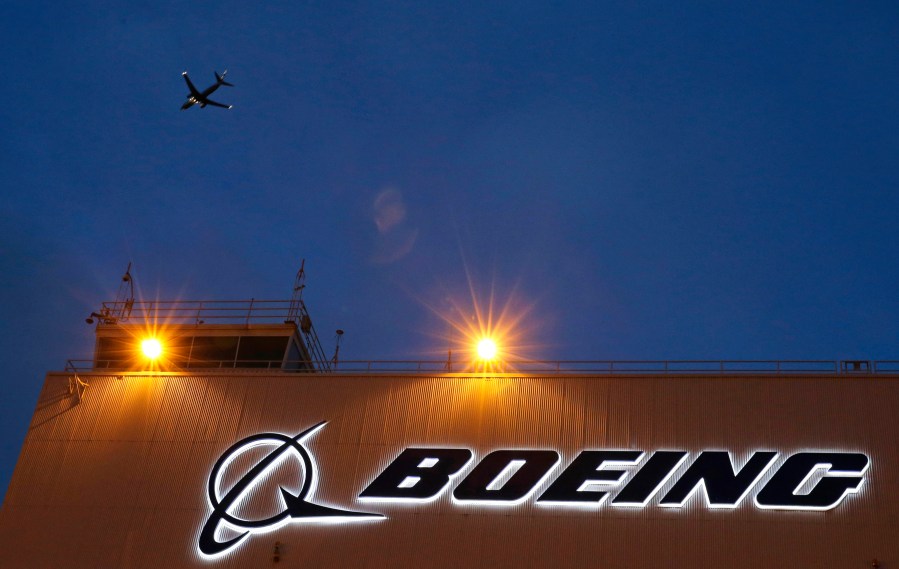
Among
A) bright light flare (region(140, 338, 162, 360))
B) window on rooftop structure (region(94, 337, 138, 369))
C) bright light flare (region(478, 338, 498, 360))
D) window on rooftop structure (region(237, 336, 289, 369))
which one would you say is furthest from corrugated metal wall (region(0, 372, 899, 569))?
window on rooftop structure (region(237, 336, 289, 369))

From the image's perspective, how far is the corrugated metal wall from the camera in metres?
37.8

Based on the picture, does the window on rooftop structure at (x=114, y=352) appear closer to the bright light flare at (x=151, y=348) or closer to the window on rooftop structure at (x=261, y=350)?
the bright light flare at (x=151, y=348)

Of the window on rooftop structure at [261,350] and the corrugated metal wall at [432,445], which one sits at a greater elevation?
the window on rooftop structure at [261,350]

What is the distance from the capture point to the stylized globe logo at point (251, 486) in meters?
41.1

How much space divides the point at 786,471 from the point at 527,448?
31.9ft

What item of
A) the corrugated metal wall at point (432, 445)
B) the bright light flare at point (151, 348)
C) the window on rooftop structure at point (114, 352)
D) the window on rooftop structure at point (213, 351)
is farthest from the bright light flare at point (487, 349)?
the window on rooftop structure at point (114, 352)

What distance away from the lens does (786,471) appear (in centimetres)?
3856

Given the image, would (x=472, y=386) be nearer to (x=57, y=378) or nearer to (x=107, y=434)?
(x=107, y=434)

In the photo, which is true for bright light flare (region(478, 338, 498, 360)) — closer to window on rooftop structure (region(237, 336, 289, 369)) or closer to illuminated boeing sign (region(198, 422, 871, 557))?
illuminated boeing sign (region(198, 422, 871, 557))

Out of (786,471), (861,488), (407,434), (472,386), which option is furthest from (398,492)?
(861,488)

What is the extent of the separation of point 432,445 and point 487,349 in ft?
15.4

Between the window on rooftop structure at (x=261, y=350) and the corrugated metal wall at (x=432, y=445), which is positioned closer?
the corrugated metal wall at (x=432, y=445)

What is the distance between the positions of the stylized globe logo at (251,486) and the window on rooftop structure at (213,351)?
801 cm

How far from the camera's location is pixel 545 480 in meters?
40.2
